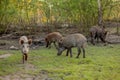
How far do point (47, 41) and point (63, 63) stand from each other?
17.7ft

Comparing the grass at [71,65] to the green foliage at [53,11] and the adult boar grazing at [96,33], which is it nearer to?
the adult boar grazing at [96,33]

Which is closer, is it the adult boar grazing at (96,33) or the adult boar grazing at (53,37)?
the adult boar grazing at (53,37)

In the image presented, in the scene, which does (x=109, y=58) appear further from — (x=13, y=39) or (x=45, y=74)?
(x=13, y=39)

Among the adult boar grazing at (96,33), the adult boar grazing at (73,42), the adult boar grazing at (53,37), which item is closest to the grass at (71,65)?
the adult boar grazing at (73,42)

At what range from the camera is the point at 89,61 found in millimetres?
14289

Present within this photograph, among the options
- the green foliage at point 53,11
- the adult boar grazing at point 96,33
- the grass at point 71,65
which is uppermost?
the green foliage at point 53,11

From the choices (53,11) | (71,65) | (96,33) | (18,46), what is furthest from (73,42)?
(53,11)

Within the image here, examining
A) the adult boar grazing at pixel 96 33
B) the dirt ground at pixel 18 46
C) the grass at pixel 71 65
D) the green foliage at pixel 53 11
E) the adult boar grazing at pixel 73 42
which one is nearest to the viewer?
the dirt ground at pixel 18 46

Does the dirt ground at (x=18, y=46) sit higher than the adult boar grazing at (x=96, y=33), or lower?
lower

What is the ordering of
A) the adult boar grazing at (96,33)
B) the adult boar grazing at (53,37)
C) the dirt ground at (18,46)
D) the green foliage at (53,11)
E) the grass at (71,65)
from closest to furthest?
the dirt ground at (18,46)
the grass at (71,65)
the adult boar grazing at (53,37)
the adult boar grazing at (96,33)
the green foliage at (53,11)

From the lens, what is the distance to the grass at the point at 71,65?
1182 centimetres

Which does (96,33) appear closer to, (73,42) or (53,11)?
(73,42)

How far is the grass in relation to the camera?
11.8m

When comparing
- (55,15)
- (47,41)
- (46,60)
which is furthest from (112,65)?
(55,15)
